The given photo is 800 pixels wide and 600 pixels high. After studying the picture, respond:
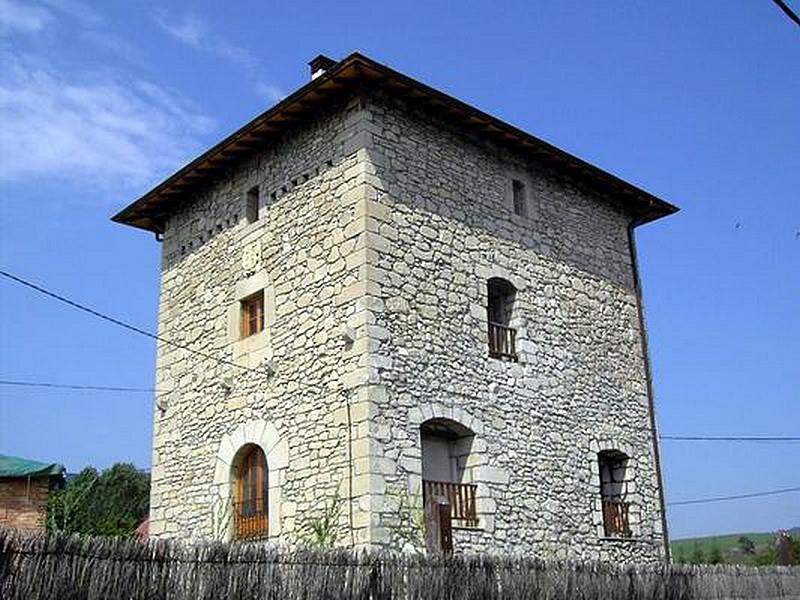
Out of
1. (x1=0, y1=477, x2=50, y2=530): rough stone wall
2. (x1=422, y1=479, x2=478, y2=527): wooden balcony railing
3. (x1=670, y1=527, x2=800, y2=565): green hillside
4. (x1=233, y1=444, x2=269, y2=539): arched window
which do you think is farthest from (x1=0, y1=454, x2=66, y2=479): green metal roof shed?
(x1=670, y1=527, x2=800, y2=565): green hillside

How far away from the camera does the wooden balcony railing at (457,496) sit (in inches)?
429

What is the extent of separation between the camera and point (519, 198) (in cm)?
1362

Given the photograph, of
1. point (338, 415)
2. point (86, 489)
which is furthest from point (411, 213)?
point (86, 489)

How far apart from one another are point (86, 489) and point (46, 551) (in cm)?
1079

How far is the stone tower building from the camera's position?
10.8 m

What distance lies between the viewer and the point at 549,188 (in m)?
14.1

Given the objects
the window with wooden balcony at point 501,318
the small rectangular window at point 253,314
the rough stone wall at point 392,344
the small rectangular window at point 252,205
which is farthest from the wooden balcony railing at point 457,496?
the small rectangular window at point 252,205

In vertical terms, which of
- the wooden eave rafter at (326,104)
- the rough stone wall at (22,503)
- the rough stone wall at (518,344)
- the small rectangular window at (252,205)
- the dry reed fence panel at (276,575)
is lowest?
the dry reed fence panel at (276,575)

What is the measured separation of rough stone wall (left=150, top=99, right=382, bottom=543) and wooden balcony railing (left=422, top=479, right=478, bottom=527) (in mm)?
1169

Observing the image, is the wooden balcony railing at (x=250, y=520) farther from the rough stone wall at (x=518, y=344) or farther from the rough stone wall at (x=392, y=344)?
the rough stone wall at (x=518, y=344)

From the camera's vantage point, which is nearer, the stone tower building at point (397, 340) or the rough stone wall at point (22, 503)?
the stone tower building at point (397, 340)

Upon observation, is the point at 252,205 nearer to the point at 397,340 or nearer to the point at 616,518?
the point at 397,340

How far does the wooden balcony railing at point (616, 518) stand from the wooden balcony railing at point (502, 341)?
116 inches

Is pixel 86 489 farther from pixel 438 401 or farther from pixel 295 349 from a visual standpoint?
pixel 438 401
